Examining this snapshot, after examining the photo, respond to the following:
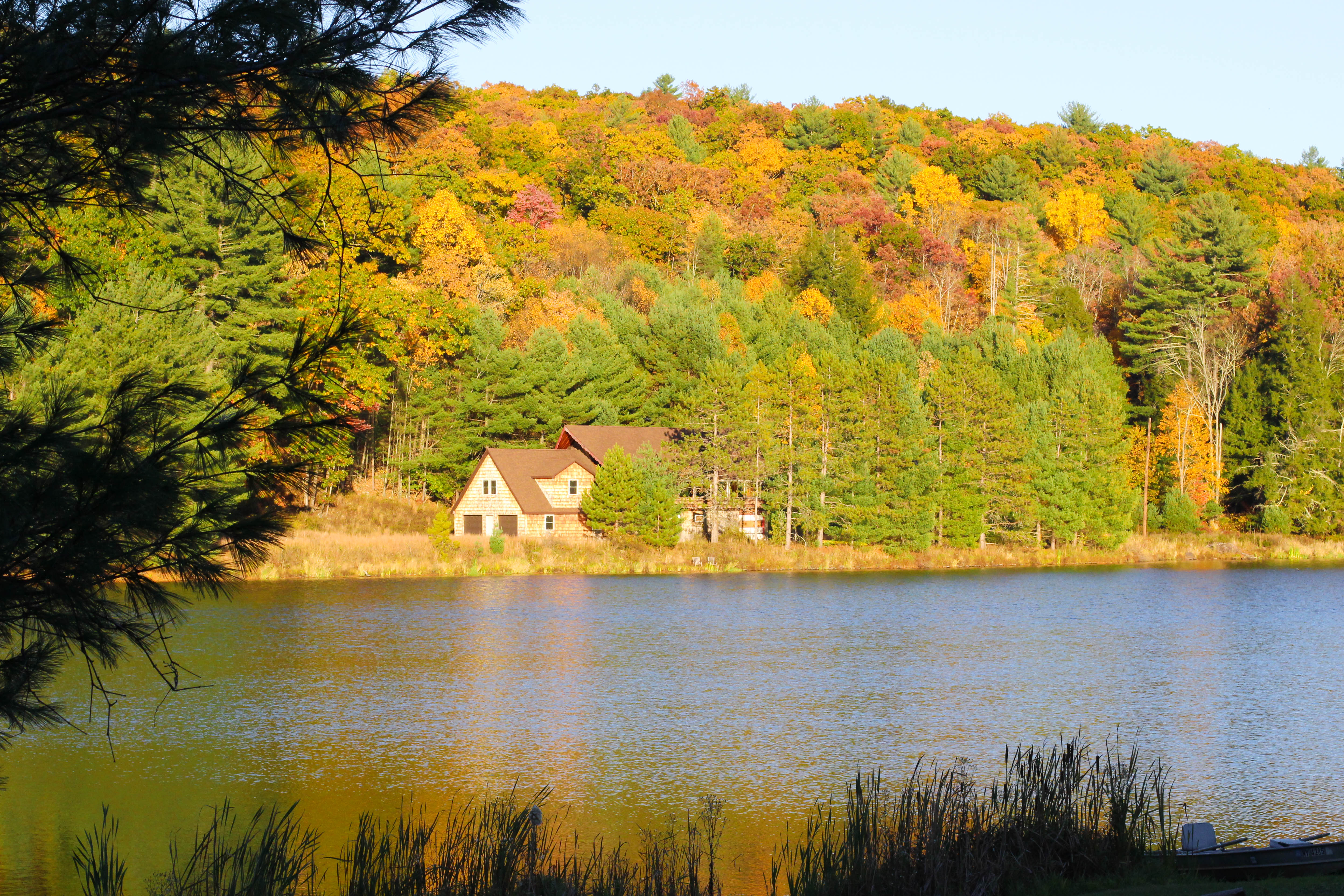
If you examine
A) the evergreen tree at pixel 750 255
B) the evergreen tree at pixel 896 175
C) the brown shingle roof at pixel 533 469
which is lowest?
the brown shingle roof at pixel 533 469

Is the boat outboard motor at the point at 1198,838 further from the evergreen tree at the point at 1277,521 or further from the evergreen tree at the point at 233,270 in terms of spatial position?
the evergreen tree at the point at 1277,521

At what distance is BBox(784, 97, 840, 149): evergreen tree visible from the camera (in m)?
86.6

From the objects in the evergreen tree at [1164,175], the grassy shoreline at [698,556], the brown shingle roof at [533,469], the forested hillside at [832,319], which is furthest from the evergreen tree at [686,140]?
the grassy shoreline at [698,556]

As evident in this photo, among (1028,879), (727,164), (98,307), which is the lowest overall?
(1028,879)

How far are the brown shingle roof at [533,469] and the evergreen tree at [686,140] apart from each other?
35795 millimetres

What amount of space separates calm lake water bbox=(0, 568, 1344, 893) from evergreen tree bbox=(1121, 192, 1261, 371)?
90.4 ft

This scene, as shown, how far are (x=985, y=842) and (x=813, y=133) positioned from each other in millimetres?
82817

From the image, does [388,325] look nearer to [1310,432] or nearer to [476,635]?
[476,635]

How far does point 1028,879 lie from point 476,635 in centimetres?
2037

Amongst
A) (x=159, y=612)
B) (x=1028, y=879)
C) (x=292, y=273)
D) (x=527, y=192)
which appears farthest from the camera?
(x=527, y=192)

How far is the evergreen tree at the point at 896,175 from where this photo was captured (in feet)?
269

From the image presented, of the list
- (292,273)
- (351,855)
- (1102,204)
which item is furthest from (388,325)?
(1102,204)

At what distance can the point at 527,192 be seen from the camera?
68.7 metres

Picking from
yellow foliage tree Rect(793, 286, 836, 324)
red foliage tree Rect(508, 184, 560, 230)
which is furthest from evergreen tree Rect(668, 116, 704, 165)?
yellow foliage tree Rect(793, 286, 836, 324)
